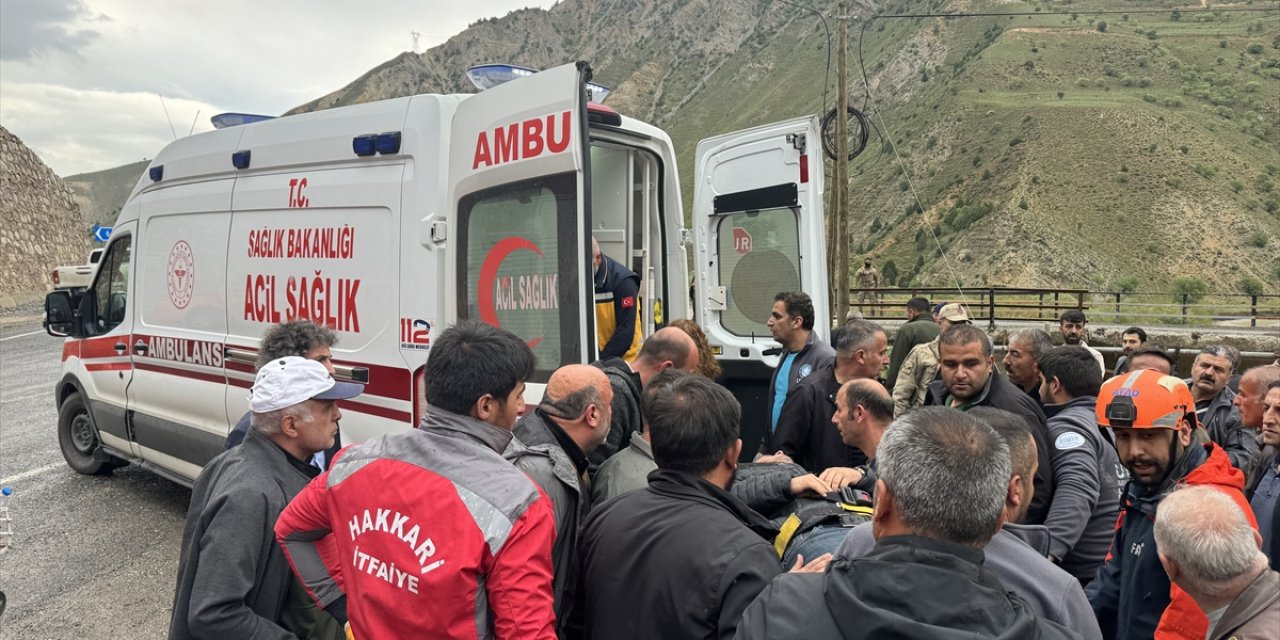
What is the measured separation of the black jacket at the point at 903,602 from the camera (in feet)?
4.19

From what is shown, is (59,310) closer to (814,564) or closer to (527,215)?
(527,215)

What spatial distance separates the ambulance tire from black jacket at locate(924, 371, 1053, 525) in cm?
682

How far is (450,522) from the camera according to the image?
1801 millimetres

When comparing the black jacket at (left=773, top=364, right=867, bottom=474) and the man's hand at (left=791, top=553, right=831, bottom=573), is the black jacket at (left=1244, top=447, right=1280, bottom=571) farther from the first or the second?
the man's hand at (left=791, top=553, right=831, bottom=573)

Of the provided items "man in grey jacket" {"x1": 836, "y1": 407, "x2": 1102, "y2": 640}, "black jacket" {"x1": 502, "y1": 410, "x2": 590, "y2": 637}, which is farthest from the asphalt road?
"man in grey jacket" {"x1": 836, "y1": 407, "x2": 1102, "y2": 640}

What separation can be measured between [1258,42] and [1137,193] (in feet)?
82.9

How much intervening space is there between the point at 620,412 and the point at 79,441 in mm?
6274

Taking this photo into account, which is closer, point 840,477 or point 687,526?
point 687,526

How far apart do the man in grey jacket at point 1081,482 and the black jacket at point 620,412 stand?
1545 millimetres

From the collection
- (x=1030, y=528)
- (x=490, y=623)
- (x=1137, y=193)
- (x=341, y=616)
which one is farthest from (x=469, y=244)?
(x=1137, y=193)

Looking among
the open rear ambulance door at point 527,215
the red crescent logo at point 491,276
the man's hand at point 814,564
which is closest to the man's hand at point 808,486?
the man's hand at point 814,564

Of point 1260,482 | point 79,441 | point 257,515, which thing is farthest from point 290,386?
point 79,441

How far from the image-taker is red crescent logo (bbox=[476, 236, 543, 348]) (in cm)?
383

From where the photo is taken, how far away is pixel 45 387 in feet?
38.6
